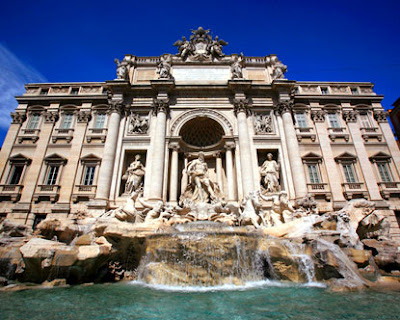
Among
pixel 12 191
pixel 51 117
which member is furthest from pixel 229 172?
pixel 12 191

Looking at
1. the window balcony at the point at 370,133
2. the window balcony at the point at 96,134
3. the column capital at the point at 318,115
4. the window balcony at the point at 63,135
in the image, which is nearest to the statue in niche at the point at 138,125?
the window balcony at the point at 96,134

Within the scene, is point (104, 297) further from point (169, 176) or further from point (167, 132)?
point (167, 132)

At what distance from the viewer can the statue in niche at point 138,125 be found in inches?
673

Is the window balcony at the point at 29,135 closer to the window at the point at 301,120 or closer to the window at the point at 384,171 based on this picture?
the window at the point at 301,120

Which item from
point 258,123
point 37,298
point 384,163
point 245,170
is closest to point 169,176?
point 245,170

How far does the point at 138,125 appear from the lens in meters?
17.2

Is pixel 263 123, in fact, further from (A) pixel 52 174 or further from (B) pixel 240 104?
(A) pixel 52 174

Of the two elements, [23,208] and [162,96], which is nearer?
[23,208]

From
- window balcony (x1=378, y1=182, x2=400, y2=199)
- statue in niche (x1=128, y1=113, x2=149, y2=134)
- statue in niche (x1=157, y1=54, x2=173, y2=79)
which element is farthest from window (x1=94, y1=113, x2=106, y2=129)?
window balcony (x1=378, y1=182, x2=400, y2=199)

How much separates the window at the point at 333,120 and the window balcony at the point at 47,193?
22.0 metres

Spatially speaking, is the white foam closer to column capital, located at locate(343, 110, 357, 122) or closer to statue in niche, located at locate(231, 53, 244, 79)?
statue in niche, located at locate(231, 53, 244, 79)

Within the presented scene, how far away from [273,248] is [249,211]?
4.01 metres

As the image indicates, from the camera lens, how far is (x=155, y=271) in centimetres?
725

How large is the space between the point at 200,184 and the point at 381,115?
16.7 m
